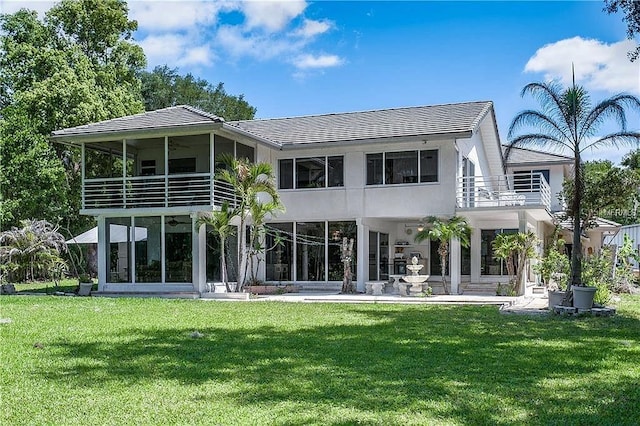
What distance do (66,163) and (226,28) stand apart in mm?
15588

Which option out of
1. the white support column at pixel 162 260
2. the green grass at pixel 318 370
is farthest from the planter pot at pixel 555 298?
the white support column at pixel 162 260

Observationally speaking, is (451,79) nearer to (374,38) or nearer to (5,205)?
(374,38)

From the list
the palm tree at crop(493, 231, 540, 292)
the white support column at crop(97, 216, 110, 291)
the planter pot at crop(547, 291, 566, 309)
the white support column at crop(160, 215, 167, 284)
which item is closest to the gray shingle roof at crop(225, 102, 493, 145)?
the palm tree at crop(493, 231, 540, 292)

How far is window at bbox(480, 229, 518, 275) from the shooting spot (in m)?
22.1

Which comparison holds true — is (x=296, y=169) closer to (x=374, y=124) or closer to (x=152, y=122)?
(x=374, y=124)

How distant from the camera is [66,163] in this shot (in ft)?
104

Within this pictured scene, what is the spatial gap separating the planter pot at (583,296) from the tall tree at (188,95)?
33232 millimetres

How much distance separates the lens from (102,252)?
19.9 m

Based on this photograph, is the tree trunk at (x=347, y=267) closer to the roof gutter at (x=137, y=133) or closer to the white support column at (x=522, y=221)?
the white support column at (x=522, y=221)

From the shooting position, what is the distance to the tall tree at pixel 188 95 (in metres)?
42.2

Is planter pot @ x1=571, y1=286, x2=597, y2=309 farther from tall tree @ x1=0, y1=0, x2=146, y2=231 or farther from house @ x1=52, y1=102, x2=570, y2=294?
tall tree @ x1=0, y1=0, x2=146, y2=231

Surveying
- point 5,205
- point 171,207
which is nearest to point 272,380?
point 171,207

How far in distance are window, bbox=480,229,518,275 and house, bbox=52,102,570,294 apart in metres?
0.04

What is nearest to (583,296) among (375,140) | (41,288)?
(375,140)
